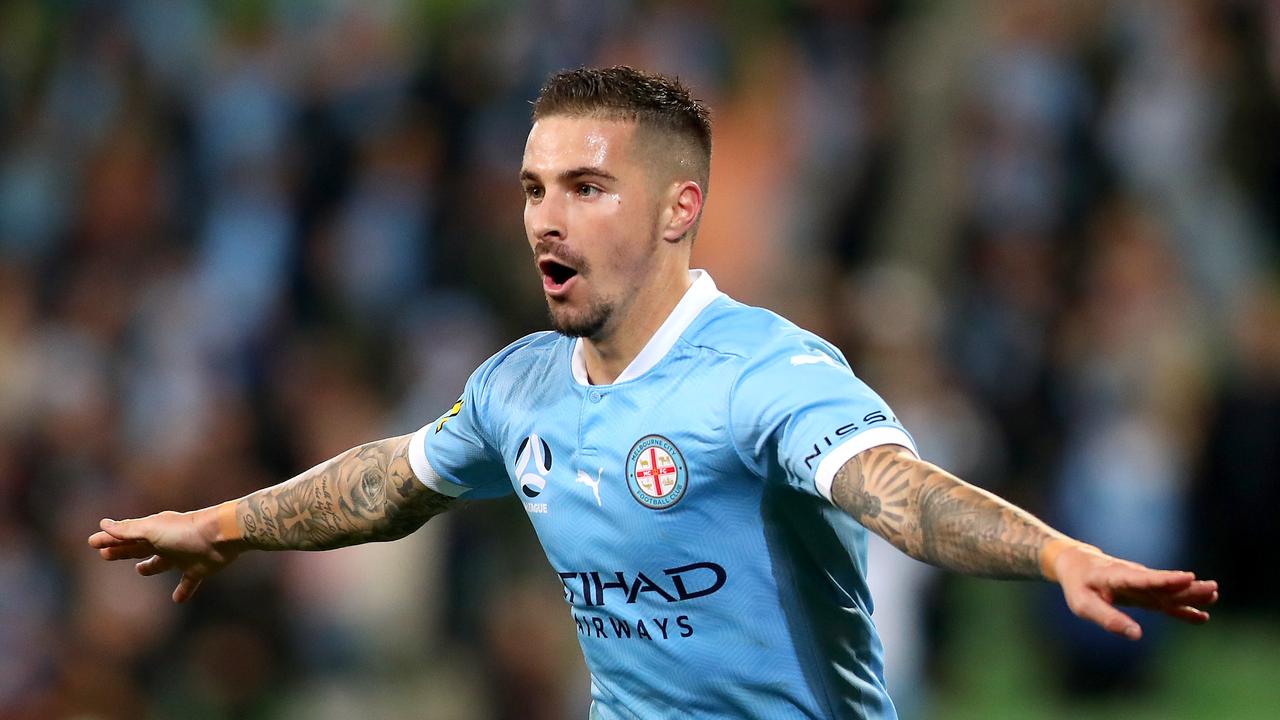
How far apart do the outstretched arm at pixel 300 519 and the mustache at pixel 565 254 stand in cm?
87

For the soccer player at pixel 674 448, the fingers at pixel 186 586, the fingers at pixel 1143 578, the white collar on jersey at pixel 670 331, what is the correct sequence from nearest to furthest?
1. the fingers at pixel 1143 578
2. the soccer player at pixel 674 448
3. the white collar on jersey at pixel 670 331
4. the fingers at pixel 186 586

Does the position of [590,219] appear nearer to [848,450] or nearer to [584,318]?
[584,318]

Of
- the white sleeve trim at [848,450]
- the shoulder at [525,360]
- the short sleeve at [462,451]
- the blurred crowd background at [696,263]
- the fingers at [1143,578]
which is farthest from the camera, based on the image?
the blurred crowd background at [696,263]

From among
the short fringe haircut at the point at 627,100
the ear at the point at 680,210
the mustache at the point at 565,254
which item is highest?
the short fringe haircut at the point at 627,100

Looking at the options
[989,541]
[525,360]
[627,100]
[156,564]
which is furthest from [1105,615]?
[156,564]

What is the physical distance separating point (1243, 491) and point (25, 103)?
9.02 meters

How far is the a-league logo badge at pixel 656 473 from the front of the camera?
4.05 metres

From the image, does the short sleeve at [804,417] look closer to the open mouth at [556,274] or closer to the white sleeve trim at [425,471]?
the open mouth at [556,274]

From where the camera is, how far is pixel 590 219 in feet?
14.1

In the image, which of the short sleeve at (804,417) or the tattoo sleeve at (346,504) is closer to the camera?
the short sleeve at (804,417)

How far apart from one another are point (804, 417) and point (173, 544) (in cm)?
200

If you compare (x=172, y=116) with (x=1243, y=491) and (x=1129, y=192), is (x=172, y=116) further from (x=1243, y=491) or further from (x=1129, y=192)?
(x=1243, y=491)

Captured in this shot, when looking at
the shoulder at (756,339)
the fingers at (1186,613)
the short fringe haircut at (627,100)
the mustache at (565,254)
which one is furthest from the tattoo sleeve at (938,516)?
the short fringe haircut at (627,100)

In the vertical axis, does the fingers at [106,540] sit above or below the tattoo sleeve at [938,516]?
below
